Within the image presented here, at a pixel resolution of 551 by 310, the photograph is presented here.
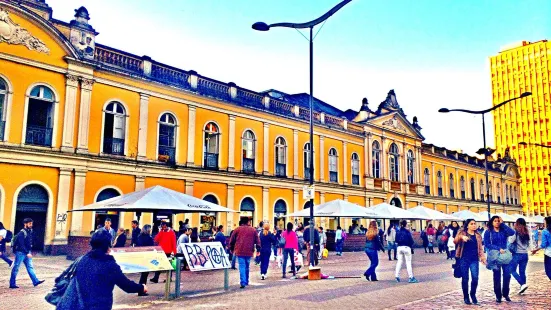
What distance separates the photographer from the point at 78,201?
68.2 feet

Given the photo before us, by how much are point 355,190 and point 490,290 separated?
2498 centimetres

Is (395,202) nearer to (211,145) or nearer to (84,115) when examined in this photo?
(211,145)

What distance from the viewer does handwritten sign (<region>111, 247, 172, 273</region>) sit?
8.80 m

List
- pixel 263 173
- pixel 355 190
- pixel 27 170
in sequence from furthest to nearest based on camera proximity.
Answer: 1. pixel 355 190
2. pixel 263 173
3. pixel 27 170

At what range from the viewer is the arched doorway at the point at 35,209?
19.4 metres

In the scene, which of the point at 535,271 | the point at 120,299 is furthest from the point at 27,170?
the point at 535,271

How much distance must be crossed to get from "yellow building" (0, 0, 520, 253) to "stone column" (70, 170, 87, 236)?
45mm

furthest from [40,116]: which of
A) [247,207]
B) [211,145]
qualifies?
[247,207]

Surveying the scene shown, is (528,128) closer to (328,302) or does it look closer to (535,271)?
(535,271)

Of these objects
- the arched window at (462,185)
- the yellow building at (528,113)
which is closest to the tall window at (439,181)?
the arched window at (462,185)

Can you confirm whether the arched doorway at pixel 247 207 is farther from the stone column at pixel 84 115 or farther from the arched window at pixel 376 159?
the arched window at pixel 376 159

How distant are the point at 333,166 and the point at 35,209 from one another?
2078 cm

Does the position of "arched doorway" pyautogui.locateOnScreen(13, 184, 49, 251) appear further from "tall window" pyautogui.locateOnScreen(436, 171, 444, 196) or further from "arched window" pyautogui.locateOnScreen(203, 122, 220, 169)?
"tall window" pyautogui.locateOnScreen(436, 171, 444, 196)

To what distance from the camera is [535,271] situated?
1642 centimetres
